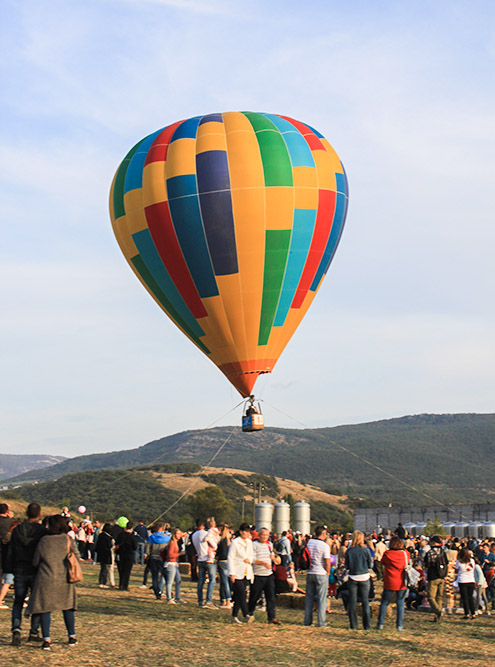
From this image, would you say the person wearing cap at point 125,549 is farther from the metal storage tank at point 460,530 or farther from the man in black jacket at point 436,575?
the metal storage tank at point 460,530

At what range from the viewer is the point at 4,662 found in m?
9.67

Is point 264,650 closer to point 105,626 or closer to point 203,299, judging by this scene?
point 105,626

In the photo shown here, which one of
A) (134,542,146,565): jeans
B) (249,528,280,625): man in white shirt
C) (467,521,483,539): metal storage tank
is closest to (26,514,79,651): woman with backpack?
A: (249,528,280,625): man in white shirt

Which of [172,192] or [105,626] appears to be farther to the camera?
[172,192]

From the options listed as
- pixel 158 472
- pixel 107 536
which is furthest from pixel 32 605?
pixel 158 472

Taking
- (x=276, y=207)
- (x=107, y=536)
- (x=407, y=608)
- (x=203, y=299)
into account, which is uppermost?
(x=276, y=207)

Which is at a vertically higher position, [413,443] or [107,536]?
[413,443]

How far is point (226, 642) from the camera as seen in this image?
1218 cm

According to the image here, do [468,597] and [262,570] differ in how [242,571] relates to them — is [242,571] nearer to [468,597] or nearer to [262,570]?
[262,570]

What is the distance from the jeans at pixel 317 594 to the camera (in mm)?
13820

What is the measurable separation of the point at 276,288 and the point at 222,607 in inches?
477

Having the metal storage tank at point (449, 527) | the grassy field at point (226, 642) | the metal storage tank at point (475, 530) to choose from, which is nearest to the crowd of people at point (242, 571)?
the grassy field at point (226, 642)

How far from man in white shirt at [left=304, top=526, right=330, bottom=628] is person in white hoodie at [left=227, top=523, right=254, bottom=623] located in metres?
0.96

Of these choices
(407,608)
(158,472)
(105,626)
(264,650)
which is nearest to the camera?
(264,650)
